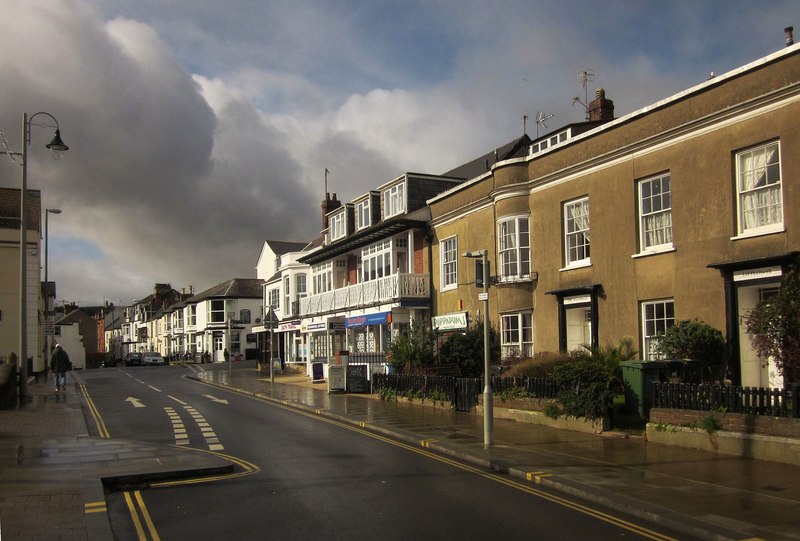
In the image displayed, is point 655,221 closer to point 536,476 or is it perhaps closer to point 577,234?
point 577,234

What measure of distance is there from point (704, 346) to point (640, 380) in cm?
191

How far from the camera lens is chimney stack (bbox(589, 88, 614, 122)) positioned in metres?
27.8

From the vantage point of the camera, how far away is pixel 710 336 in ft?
49.9

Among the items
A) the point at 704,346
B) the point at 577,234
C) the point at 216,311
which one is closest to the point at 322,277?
the point at 577,234

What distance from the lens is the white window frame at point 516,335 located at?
2247 cm

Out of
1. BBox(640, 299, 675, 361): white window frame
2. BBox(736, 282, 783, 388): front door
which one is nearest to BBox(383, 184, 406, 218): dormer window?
BBox(640, 299, 675, 361): white window frame

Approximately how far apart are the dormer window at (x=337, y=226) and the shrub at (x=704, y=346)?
25.8 meters

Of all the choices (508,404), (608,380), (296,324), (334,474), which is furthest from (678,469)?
(296,324)

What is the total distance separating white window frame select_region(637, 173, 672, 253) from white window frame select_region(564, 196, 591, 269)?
6.62 feet

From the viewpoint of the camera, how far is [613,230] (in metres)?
18.7

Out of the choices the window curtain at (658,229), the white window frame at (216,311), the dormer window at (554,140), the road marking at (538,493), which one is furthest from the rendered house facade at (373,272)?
the white window frame at (216,311)

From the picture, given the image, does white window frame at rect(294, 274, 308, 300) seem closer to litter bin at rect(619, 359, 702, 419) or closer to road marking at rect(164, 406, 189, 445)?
road marking at rect(164, 406, 189, 445)

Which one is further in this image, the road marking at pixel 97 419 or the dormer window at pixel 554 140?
the dormer window at pixel 554 140

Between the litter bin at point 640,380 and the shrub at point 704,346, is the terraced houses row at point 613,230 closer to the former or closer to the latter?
the shrub at point 704,346
